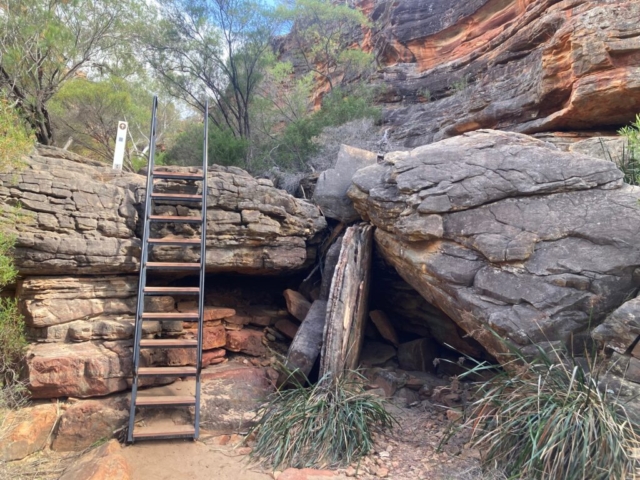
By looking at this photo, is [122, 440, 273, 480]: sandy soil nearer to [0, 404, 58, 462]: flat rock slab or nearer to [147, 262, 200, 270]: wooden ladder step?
[0, 404, 58, 462]: flat rock slab

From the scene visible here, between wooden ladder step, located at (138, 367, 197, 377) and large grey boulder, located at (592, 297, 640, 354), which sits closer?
large grey boulder, located at (592, 297, 640, 354)

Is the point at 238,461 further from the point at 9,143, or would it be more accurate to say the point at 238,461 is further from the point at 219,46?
the point at 219,46

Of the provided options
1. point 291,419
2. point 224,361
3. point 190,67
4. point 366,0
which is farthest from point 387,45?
point 291,419

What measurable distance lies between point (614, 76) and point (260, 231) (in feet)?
19.6

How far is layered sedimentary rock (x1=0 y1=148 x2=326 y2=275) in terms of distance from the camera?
451cm

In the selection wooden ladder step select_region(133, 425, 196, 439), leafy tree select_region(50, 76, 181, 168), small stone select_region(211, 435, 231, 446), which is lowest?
small stone select_region(211, 435, 231, 446)

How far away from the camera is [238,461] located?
396 centimetres

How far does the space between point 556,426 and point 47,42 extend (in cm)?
1003

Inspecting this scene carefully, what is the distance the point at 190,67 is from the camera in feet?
40.0

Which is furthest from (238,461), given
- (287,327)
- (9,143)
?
(9,143)

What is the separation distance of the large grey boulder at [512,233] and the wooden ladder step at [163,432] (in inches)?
112

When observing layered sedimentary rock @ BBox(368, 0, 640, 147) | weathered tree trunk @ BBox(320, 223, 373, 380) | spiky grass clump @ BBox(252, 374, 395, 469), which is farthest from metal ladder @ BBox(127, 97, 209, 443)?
layered sedimentary rock @ BBox(368, 0, 640, 147)

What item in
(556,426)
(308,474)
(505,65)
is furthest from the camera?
(505,65)

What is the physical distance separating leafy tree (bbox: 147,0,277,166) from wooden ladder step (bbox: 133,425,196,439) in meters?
8.69
